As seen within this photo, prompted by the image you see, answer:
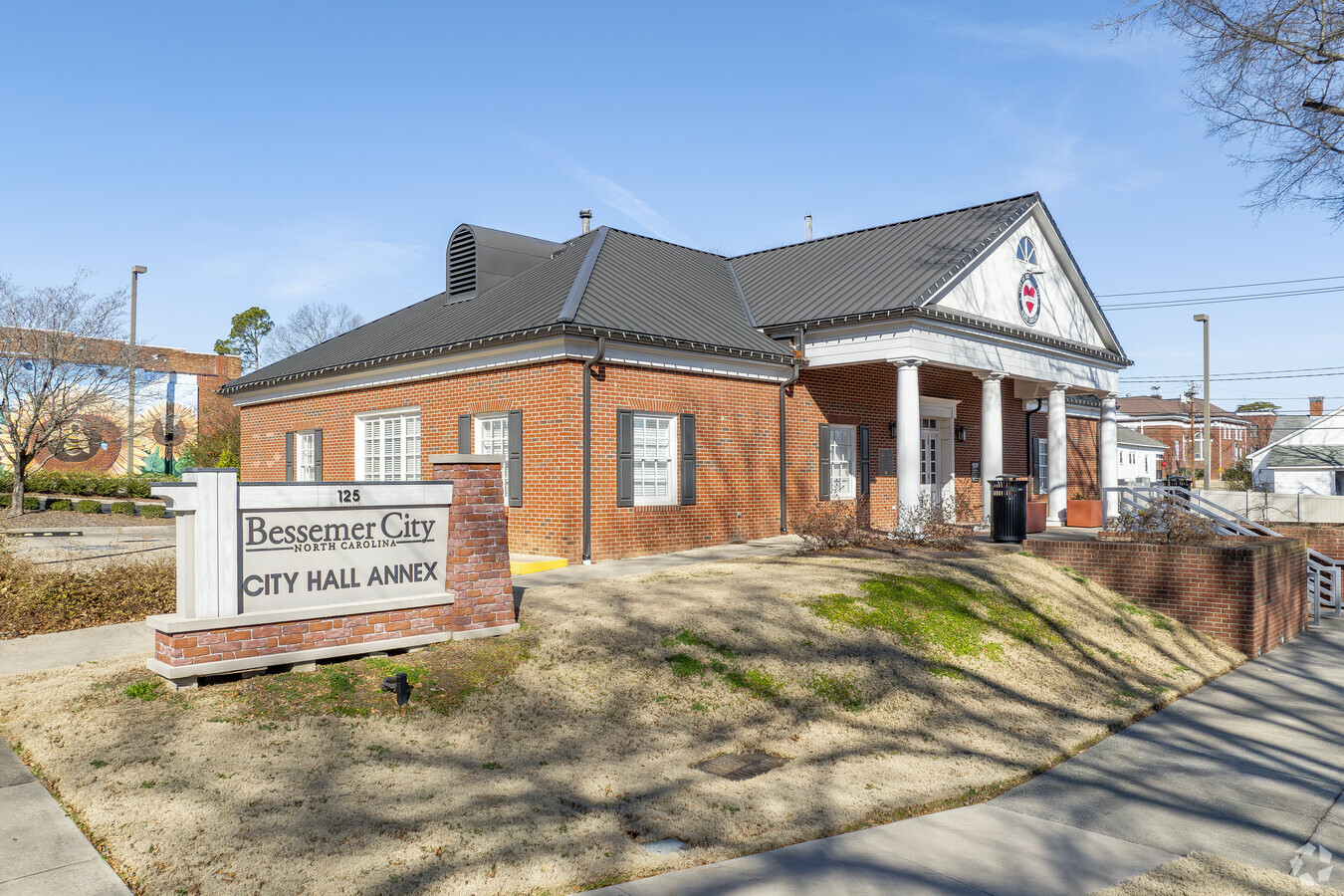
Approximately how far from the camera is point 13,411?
2653 cm

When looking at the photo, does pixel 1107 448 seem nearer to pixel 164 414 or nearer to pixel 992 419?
pixel 992 419

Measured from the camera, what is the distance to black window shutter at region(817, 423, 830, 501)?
1820cm

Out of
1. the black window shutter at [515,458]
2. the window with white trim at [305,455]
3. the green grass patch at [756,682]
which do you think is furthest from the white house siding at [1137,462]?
the green grass patch at [756,682]

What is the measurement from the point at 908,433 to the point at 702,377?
4.04 m

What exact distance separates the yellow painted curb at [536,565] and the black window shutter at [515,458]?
147 cm

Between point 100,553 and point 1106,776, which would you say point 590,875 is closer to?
point 1106,776

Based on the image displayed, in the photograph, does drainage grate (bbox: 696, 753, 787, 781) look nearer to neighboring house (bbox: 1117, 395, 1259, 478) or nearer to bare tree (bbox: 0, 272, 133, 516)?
bare tree (bbox: 0, 272, 133, 516)

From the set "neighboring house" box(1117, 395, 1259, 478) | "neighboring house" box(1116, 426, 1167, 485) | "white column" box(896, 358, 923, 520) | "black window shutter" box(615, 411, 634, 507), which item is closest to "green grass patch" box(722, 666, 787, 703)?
"black window shutter" box(615, 411, 634, 507)

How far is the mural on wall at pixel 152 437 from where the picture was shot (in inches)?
1499

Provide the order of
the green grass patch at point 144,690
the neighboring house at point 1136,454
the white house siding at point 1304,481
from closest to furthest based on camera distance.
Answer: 1. the green grass patch at point 144,690
2. the white house siding at point 1304,481
3. the neighboring house at point 1136,454

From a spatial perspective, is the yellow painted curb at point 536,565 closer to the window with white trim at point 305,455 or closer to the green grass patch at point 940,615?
the green grass patch at point 940,615

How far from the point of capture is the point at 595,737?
6.80m

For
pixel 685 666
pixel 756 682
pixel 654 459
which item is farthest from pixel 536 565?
pixel 756 682

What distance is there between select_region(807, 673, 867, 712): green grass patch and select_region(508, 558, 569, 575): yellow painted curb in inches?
235
